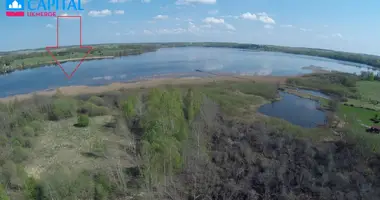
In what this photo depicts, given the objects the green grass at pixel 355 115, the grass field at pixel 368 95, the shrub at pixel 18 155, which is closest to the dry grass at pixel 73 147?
the shrub at pixel 18 155

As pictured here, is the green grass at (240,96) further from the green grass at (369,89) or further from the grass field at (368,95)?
the green grass at (369,89)

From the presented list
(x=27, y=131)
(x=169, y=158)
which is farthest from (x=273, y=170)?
(x=27, y=131)

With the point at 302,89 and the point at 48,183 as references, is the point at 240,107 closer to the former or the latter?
the point at 302,89

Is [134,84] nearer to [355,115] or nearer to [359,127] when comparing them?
[355,115]

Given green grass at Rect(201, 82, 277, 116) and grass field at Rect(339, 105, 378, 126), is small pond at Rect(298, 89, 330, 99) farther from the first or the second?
grass field at Rect(339, 105, 378, 126)

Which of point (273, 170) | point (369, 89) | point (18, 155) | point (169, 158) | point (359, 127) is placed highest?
point (369, 89)

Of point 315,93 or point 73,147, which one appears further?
point 315,93
